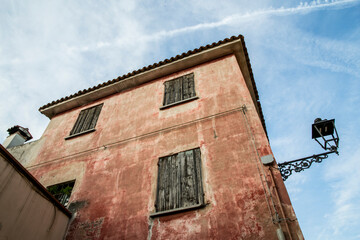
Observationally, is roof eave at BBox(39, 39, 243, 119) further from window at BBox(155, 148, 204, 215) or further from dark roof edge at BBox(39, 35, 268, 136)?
window at BBox(155, 148, 204, 215)

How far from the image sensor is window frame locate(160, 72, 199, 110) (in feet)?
26.9

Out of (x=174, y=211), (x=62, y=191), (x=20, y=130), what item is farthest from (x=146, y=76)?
(x=20, y=130)

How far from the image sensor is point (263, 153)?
5625 millimetres

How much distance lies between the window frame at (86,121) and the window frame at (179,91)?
2.88 meters

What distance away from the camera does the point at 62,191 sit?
731 centimetres

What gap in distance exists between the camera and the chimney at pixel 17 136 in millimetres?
11055

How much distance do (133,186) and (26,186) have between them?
7.76ft

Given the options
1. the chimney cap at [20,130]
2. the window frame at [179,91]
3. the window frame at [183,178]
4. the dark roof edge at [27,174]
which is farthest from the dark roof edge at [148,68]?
the dark roof edge at [27,174]

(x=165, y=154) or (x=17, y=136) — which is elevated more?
(x=17, y=136)

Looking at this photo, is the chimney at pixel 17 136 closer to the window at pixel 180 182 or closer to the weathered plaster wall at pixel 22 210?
the weathered plaster wall at pixel 22 210

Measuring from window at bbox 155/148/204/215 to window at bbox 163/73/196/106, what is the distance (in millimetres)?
2314

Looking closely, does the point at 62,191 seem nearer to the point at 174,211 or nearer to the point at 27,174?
the point at 27,174

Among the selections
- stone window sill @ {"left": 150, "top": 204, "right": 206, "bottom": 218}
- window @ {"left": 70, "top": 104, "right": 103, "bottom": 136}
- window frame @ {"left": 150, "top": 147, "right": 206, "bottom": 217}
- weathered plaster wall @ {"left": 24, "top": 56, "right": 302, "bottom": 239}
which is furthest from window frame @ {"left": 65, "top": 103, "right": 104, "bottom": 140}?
stone window sill @ {"left": 150, "top": 204, "right": 206, "bottom": 218}

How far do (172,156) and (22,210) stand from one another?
350 centimetres
